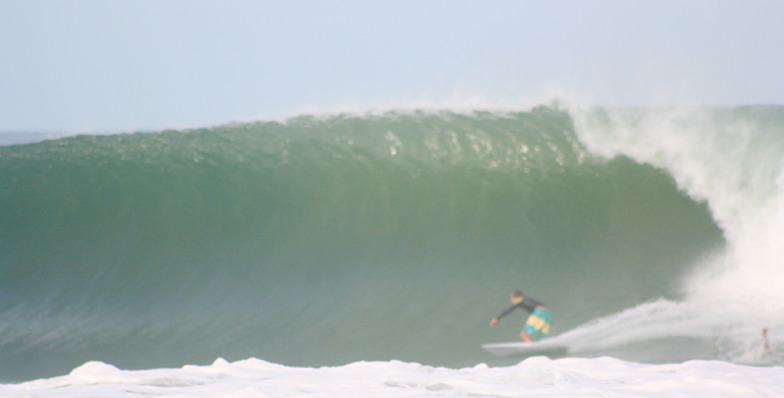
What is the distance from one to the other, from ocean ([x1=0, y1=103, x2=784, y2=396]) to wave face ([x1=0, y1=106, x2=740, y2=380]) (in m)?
0.03

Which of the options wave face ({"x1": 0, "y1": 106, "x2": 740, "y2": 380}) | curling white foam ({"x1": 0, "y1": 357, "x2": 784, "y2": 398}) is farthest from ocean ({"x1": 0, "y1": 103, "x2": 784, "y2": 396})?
curling white foam ({"x1": 0, "y1": 357, "x2": 784, "y2": 398})

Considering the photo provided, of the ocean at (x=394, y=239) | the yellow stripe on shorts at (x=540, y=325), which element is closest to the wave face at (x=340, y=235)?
the ocean at (x=394, y=239)

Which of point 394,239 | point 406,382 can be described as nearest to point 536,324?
point 406,382

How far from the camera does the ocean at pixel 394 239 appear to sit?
596cm

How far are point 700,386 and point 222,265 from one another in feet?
19.0

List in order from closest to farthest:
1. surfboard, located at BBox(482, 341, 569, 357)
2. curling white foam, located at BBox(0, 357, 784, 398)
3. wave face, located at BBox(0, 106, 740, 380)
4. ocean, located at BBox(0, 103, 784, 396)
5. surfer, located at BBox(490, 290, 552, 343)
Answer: curling white foam, located at BBox(0, 357, 784, 398) → surfboard, located at BBox(482, 341, 569, 357) → surfer, located at BBox(490, 290, 552, 343) → ocean, located at BBox(0, 103, 784, 396) → wave face, located at BBox(0, 106, 740, 380)

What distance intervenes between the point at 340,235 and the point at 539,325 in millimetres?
3298

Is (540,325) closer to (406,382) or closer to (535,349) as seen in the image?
(535,349)

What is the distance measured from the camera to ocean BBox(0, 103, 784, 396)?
596 centimetres

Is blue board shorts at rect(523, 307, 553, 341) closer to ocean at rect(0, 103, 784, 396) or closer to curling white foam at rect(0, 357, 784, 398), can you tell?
ocean at rect(0, 103, 784, 396)

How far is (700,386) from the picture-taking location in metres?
3.26

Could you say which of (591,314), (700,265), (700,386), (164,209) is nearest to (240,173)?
(164,209)

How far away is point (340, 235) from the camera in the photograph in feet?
26.5

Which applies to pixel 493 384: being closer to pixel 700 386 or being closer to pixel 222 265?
pixel 700 386
